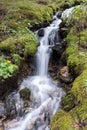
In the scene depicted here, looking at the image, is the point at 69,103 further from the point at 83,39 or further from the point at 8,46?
the point at 8,46

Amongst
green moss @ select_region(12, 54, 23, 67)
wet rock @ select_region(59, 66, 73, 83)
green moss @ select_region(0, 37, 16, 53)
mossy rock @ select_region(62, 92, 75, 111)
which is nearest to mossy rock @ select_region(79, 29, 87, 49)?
wet rock @ select_region(59, 66, 73, 83)

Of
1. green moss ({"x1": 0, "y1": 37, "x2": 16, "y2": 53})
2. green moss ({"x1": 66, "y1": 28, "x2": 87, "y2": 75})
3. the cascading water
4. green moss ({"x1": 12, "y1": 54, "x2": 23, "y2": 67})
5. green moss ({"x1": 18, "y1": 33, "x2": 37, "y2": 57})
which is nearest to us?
the cascading water

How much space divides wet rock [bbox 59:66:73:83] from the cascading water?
0.31 m

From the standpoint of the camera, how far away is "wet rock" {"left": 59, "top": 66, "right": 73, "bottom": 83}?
7645mm

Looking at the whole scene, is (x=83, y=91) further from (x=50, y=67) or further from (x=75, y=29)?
(x=75, y=29)

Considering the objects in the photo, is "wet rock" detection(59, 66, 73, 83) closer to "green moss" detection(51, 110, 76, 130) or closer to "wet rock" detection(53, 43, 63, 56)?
"wet rock" detection(53, 43, 63, 56)

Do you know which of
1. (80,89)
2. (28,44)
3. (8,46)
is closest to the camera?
(80,89)

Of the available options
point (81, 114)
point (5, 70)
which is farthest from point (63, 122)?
point (5, 70)

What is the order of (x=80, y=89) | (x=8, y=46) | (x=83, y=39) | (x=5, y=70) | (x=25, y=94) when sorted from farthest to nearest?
(x=83, y=39)
(x=8, y=46)
(x=25, y=94)
(x=5, y=70)
(x=80, y=89)

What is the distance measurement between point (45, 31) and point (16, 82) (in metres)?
3.95

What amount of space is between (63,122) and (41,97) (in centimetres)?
228

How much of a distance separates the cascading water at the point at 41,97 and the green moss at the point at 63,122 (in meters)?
0.89

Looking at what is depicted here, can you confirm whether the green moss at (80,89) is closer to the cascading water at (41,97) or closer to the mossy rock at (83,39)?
the cascading water at (41,97)

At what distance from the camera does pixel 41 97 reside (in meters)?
7.46
